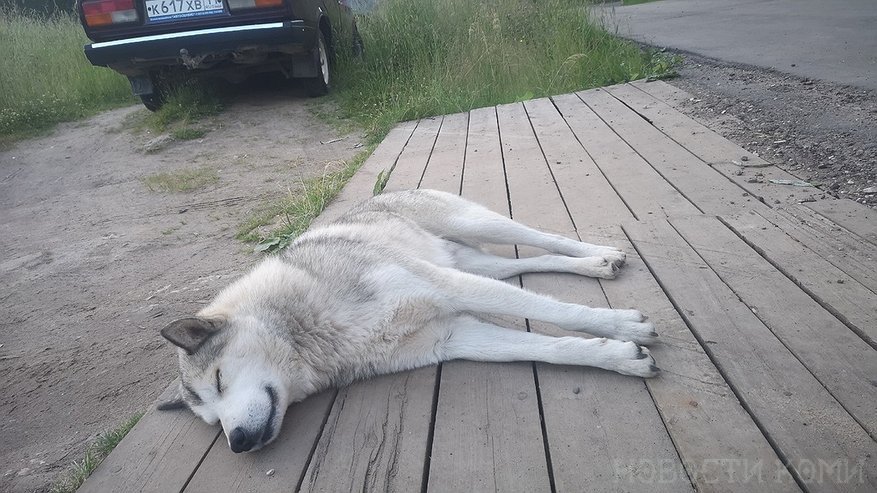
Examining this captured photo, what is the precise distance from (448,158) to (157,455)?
345cm

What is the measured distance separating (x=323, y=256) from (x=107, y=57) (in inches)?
226

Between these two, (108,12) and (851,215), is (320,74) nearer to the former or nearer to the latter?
(108,12)

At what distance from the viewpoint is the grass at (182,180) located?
5840mm

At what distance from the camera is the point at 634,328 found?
2234mm

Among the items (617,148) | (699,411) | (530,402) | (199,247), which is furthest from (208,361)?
(617,148)

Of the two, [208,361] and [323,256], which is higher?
[323,256]

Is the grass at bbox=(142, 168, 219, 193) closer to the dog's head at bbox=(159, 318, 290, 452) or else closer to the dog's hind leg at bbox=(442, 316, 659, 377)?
the dog's head at bbox=(159, 318, 290, 452)

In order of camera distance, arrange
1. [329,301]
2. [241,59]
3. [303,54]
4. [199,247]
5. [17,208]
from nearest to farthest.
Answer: [329,301] → [199,247] → [17,208] → [241,59] → [303,54]

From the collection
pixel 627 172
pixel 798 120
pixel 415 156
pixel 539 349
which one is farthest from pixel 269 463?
pixel 798 120

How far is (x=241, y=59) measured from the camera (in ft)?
23.3

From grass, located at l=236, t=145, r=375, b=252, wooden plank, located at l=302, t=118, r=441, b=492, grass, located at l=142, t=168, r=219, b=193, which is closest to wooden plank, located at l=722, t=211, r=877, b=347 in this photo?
wooden plank, located at l=302, t=118, r=441, b=492

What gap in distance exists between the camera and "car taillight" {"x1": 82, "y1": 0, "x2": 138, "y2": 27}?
6.60 meters

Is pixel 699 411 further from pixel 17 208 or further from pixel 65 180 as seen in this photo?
pixel 65 180

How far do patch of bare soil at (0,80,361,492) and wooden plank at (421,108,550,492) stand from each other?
1591 millimetres
